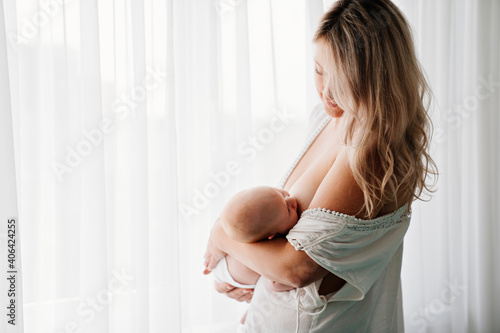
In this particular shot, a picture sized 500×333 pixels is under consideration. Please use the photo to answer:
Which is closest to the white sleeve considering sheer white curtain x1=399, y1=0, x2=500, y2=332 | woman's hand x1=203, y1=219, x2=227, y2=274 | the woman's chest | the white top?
the white top

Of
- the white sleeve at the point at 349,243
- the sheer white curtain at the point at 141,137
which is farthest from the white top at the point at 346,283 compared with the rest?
the sheer white curtain at the point at 141,137

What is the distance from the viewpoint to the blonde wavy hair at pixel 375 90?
1043 mm

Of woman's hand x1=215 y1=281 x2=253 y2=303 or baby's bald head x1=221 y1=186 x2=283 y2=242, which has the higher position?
baby's bald head x1=221 y1=186 x2=283 y2=242

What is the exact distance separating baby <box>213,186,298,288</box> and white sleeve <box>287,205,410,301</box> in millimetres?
51

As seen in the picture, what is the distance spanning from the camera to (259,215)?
111 cm

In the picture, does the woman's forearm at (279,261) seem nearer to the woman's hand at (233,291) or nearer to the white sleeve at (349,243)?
the white sleeve at (349,243)

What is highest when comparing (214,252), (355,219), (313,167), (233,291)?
(313,167)

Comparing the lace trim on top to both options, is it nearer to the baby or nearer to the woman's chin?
the baby

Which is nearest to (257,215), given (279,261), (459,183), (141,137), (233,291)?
(279,261)

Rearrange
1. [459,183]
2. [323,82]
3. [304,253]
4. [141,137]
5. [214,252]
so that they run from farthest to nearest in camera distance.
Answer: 1. [459,183]
2. [141,137]
3. [214,252]
4. [323,82]
5. [304,253]

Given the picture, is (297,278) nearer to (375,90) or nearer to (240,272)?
(240,272)

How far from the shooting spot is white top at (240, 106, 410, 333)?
1.04 m

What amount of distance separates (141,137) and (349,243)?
91 cm

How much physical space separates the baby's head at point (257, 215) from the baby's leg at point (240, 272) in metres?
0.12
